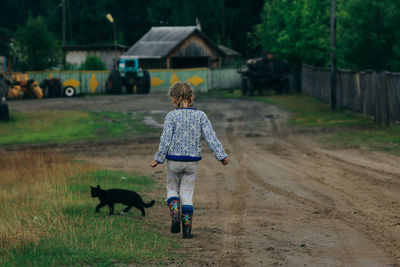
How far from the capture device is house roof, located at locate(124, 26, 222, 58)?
5069 cm

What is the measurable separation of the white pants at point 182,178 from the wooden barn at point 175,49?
140 feet

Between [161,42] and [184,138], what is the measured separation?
45.8 metres

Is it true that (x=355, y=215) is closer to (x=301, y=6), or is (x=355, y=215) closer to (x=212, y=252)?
(x=212, y=252)

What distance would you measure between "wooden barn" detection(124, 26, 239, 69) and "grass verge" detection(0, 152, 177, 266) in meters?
38.5

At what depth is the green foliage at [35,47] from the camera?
4731 cm

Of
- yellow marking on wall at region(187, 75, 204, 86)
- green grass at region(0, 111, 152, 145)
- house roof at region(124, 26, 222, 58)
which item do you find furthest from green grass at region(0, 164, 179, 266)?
house roof at region(124, 26, 222, 58)

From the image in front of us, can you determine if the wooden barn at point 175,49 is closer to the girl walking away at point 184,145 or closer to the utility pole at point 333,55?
the utility pole at point 333,55

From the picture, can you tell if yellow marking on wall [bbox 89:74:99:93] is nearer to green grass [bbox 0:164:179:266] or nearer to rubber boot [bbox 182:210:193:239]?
green grass [bbox 0:164:179:266]

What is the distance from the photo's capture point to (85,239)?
6840 millimetres

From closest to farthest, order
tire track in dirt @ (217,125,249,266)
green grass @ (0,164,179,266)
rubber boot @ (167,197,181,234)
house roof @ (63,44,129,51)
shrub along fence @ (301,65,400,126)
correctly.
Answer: green grass @ (0,164,179,266), tire track in dirt @ (217,125,249,266), rubber boot @ (167,197,181,234), shrub along fence @ (301,65,400,126), house roof @ (63,44,129,51)

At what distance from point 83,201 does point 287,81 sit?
103ft

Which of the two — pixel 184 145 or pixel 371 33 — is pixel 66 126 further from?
pixel 184 145

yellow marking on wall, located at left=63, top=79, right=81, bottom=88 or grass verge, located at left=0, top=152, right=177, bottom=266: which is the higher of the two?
yellow marking on wall, located at left=63, top=79, right=81, bottom=88

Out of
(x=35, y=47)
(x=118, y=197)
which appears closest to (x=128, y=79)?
(x=35, y=47)
